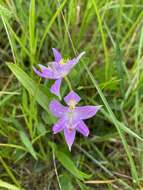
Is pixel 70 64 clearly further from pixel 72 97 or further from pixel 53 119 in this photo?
pixel 53 119

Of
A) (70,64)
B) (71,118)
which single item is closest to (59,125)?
(71,118)

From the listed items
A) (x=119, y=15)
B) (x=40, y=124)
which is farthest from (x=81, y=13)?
(x=40, y=124)

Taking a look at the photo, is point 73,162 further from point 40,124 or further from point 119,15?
point 119,15

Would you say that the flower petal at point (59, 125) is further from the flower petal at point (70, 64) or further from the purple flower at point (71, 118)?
the flower petal at point (70, 64)

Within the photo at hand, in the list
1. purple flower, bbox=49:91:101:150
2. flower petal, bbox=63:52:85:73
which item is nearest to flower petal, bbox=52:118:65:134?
purple flower, bbox=49:91:101:150

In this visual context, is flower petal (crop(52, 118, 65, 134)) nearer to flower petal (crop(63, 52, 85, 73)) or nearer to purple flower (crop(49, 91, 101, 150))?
purple flower (crop(49, 91, 101, 150))
